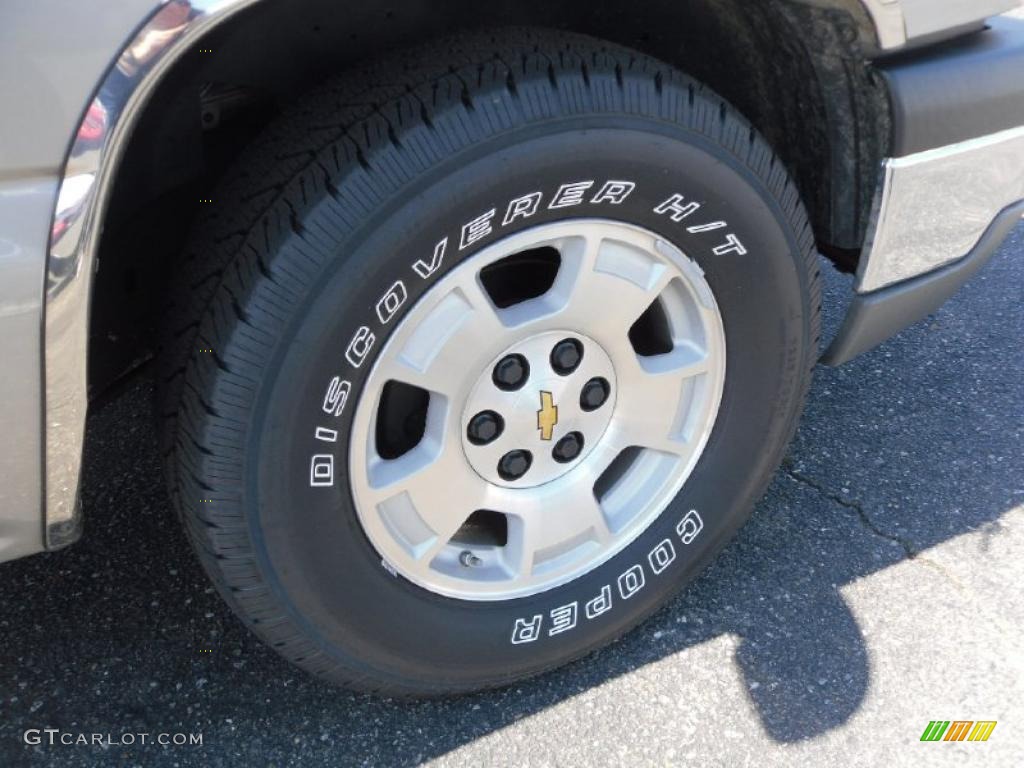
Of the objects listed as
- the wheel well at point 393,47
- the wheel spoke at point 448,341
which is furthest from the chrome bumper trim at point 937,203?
the wheel spoke at point 448,341

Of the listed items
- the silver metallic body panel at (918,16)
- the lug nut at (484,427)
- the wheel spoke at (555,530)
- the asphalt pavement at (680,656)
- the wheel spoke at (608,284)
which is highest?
the silver metallic body panel at (918,16)

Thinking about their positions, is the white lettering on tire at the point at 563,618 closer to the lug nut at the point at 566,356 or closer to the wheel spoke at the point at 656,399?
the wheel spoke at the point at 656,399

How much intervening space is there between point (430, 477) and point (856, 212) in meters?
0.94

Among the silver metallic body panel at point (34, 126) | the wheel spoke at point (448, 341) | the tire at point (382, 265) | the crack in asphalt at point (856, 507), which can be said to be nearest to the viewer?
the silver metallic body panel at point (34, 126)

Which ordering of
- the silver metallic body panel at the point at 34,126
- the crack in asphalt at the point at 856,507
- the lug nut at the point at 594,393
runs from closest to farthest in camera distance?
the silver metallic body panel at the point at 34,126 → the lug nut at the point at 594,393 → the crack in asphalt at the point at 856,507

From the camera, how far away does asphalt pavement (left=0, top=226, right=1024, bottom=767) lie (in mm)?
1794

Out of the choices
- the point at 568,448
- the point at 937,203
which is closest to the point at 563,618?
the point at 568,448

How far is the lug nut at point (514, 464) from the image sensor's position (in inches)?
67.5

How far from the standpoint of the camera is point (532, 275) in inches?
70.4

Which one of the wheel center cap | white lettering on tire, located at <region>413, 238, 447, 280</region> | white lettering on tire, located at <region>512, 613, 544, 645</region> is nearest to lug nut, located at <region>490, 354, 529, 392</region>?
the wheel center cap

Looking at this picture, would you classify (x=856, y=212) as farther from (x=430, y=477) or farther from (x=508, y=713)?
(x=508, y=713)

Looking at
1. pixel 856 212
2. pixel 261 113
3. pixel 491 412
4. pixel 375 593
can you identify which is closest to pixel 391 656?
pixel 375 593

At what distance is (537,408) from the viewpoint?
1688 mm

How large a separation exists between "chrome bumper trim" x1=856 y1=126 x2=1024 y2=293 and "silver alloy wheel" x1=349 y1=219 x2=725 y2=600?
0.34 metres
